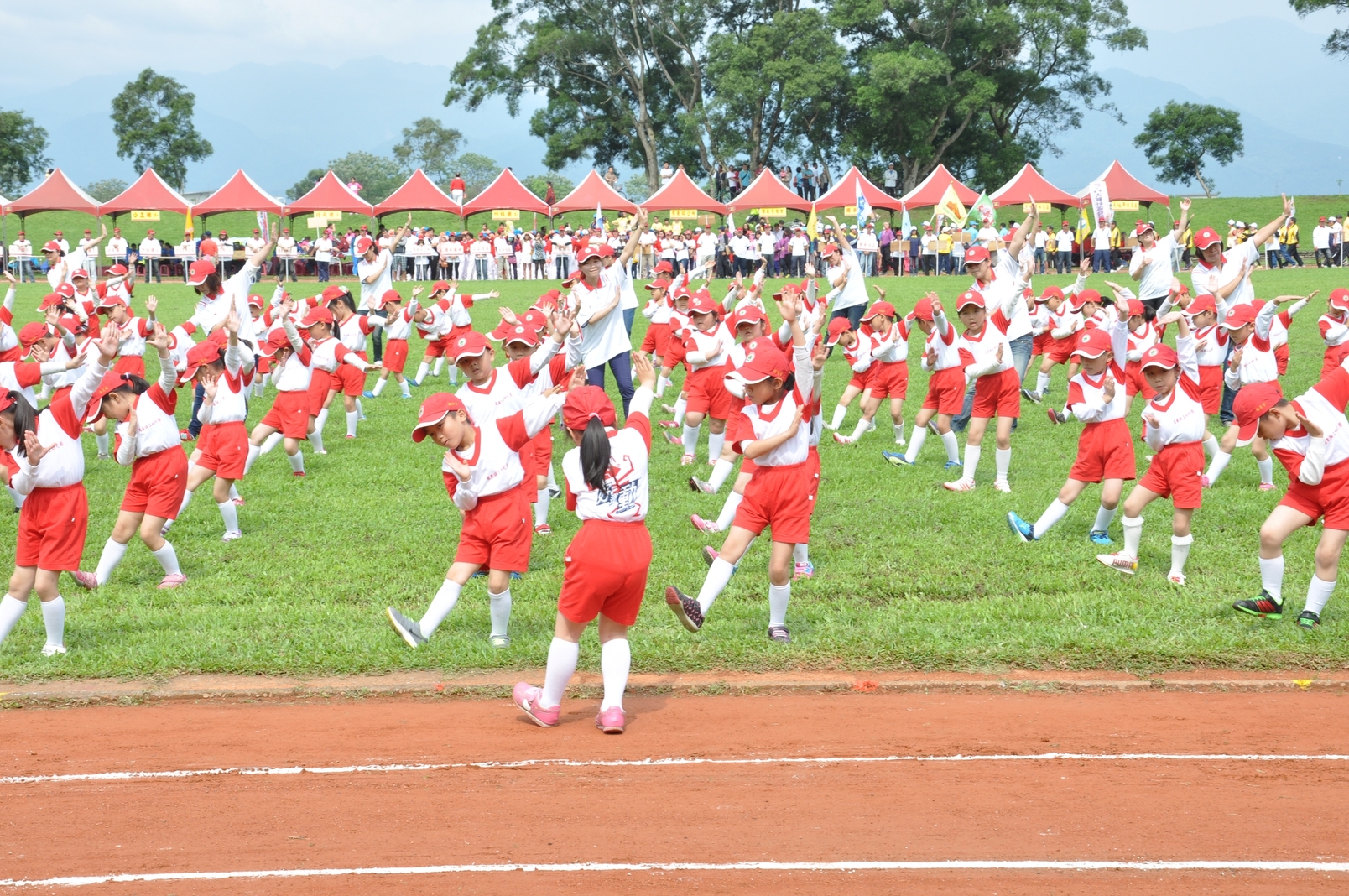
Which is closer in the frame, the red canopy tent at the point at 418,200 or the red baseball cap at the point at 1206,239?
the red baseball cap at the point at 1206,239

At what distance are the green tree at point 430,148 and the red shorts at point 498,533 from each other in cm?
9619

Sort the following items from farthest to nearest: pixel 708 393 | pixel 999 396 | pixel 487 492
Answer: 1. pixel 708 393
2. pixel 999 396
3. pixel 487 492

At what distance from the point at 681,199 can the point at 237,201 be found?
16.0m

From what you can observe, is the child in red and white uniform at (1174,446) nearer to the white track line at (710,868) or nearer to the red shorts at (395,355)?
the white track line at (710,868)

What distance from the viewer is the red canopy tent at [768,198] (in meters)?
43.5

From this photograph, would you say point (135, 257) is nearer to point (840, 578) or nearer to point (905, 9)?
point (905, 9)

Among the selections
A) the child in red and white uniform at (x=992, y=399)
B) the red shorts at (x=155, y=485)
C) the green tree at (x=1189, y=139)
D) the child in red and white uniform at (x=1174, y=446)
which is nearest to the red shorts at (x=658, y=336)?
the child in red and white uniform at (x=992, y=399)

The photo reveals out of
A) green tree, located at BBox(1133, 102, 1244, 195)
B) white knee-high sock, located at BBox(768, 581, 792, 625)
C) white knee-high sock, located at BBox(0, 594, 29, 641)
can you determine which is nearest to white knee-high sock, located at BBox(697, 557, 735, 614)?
white knee-high sock, located at BBox(768, 581, 792, 625)

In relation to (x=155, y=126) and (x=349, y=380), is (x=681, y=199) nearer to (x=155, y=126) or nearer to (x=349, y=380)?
(x=349, y=380)

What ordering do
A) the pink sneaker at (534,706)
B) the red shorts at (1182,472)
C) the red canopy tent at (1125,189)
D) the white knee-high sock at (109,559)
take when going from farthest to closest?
the red canopy tent at (1125,189), the white knee-high sock at (109,559), the red shorts at (1182,472), the pink sneaker at (534,706)

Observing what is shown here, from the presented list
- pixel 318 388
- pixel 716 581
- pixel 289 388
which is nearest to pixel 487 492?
pixel 716 581

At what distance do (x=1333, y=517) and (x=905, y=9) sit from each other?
175 ft

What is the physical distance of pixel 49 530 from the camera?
7859 mm

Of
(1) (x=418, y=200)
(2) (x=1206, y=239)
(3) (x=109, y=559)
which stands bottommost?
(3) (x=109, y=559)
